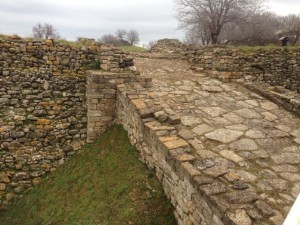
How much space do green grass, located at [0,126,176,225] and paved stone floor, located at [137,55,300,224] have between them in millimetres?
1043

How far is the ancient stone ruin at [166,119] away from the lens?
4129mm

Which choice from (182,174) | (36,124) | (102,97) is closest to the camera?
(182,174)

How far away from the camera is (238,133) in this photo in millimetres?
5422

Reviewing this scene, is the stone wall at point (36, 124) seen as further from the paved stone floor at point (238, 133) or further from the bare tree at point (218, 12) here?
the bare tree at point (218, 12)

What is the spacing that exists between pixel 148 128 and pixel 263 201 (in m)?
2.25

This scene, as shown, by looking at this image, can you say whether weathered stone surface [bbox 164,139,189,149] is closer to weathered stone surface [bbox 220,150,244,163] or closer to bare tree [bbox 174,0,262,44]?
weathered stone surface [bbox 220,150,244,163]

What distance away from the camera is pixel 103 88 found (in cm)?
679

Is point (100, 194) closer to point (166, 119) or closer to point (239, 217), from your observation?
point (166, 119)

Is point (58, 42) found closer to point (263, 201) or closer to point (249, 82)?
point (249, 82)

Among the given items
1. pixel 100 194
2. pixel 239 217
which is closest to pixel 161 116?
pixel 100 194

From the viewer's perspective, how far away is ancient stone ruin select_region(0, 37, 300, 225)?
4.13m

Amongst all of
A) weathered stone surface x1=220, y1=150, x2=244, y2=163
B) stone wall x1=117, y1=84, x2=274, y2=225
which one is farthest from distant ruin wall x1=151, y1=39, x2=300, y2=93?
weathered stone surface x1=220, y1=150, x2=244, y2=163

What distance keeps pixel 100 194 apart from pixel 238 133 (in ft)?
8.58

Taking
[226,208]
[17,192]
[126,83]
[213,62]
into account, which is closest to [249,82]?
[213,62]
